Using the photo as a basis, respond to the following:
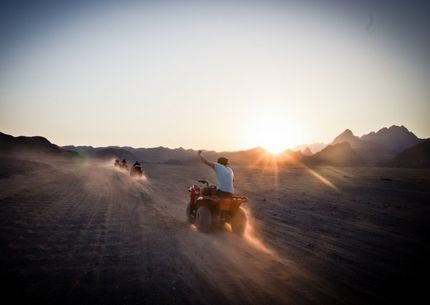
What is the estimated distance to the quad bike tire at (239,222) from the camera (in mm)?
8078

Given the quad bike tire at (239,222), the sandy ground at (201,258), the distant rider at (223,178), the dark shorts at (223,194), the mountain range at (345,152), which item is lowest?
the sandy ground at (201,258)

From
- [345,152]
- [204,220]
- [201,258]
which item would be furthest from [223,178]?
[345,152]

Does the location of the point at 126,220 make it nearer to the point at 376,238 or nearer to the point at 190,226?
the point at 190,226

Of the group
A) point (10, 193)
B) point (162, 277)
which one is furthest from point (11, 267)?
point (10, 193)

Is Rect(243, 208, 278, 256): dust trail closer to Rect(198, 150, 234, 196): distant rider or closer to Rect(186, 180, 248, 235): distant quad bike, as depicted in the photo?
Rect(186, 180, 248, 235): distant quad bike

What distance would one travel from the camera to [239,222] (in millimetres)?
8094

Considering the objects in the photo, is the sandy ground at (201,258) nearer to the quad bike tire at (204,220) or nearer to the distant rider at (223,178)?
the quad bike tire at (204,220)

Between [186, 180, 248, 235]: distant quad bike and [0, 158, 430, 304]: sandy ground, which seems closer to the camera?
[0, 158, 430, 304]: sandy ground

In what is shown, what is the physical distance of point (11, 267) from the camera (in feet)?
17.0

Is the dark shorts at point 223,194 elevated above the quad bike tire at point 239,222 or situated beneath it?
elevated above

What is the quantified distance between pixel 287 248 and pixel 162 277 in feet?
10.6

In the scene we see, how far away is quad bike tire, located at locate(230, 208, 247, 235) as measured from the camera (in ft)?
26.5

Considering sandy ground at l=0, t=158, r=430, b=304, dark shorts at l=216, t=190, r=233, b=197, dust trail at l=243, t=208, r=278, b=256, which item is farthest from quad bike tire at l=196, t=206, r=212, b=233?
dust trail at l=243, t=208, r=278, b=256

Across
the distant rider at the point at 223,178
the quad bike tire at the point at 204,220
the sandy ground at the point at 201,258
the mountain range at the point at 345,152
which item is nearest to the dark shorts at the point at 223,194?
the distant rider at the point at 223,178
